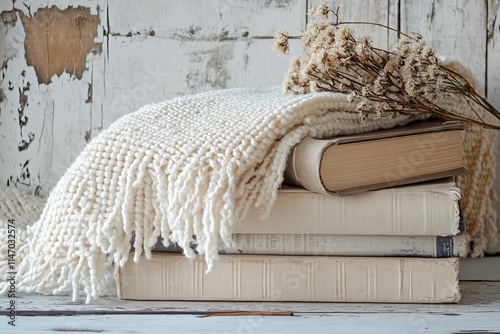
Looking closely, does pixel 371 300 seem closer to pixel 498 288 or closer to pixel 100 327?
pixel 498 288

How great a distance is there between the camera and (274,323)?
0.73 meters

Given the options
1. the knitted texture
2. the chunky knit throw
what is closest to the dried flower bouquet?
the chunky knit throw

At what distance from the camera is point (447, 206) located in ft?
2.53

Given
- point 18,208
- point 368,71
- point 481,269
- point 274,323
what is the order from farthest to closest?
point 18,208
point 481,269
point 368,71
point 274,323

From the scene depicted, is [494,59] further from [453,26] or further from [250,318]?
[250,318]

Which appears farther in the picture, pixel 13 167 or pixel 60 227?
pixel 13 167

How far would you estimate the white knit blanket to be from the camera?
29.6 inches

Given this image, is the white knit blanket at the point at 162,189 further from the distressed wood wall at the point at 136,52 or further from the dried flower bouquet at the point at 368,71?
the distressed wood wall at the point at 136,52

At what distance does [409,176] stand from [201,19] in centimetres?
57

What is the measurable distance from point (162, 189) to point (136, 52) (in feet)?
1.72

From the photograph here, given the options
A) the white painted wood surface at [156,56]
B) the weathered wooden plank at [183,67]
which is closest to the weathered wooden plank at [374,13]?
the white painted wood surface at [156,56]

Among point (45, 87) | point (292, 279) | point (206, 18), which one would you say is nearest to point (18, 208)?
point (45, 87)

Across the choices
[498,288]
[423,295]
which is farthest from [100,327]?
[498,288]

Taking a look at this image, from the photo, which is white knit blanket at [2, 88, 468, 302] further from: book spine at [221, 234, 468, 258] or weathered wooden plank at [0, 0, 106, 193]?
weathered wooden plank at [0, 0, 106, 193]
